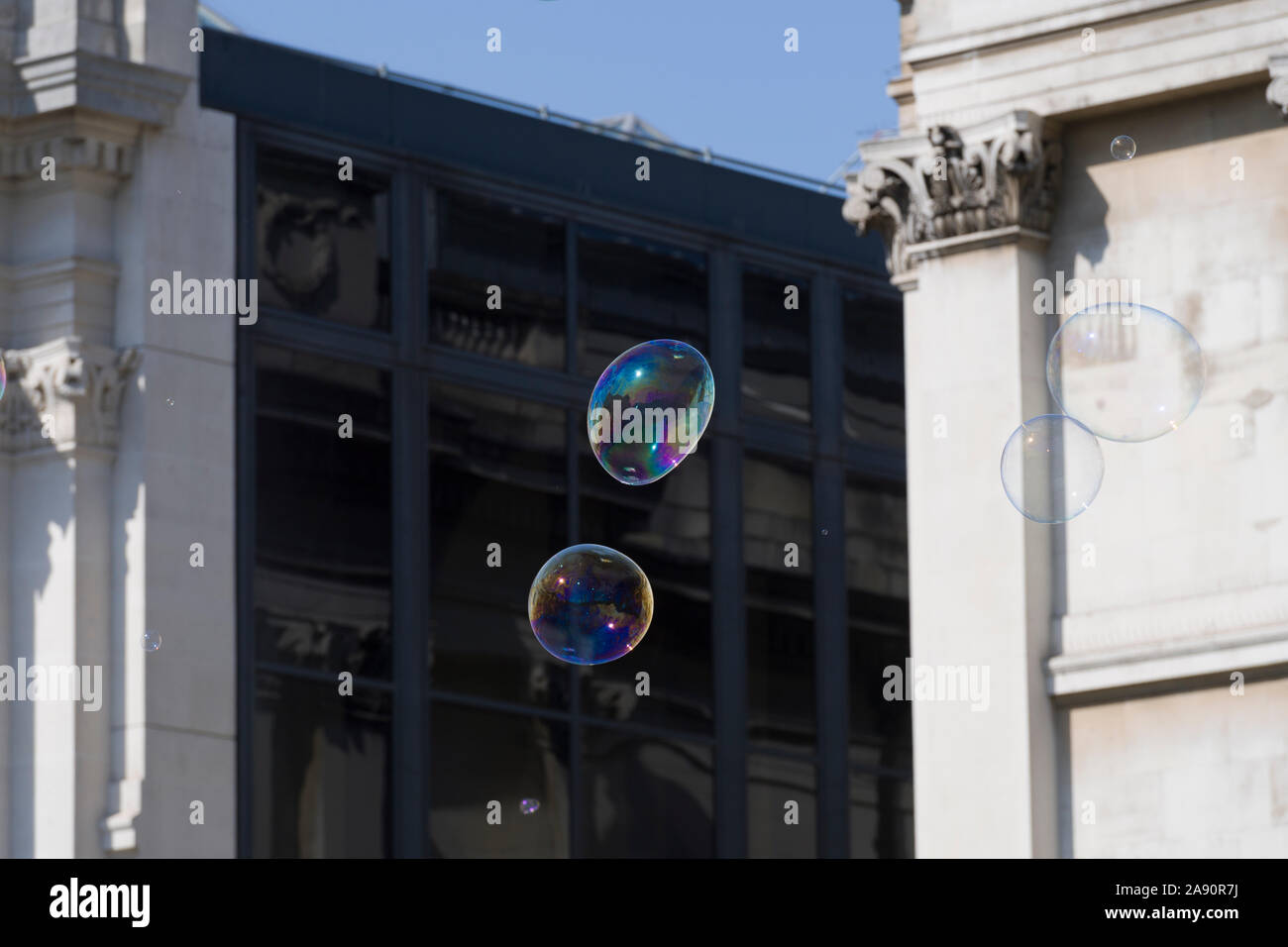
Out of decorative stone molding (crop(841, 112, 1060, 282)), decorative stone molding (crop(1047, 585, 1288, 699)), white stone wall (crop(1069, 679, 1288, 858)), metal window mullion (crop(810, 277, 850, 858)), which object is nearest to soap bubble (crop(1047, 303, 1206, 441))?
decorative stone molding (crop(841, 112, 1060, 282))

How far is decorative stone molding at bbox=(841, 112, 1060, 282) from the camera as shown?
26.5 meters

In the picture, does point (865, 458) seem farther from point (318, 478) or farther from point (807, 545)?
point (318, 478)

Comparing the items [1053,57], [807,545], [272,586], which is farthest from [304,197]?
[1053,57]

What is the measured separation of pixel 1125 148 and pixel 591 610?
19.2 ft

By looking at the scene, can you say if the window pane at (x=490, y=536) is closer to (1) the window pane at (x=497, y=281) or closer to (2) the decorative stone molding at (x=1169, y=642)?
(1) the window pane at (x=497, y=281)

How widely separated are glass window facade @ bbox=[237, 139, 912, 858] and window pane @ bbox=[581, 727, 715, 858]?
4 centimetres

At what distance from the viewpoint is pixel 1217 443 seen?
25.6 m

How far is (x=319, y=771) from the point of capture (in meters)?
36.5

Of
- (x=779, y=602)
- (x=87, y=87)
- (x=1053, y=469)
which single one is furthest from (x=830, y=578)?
(x=1053, y=469)

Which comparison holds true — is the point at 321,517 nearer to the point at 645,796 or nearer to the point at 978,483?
the point at 645,796

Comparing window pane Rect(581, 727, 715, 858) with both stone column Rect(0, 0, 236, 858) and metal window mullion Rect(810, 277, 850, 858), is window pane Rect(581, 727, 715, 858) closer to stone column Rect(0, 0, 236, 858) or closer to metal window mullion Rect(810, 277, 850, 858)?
metal window mullion Rect(810, 277, 850, 858)

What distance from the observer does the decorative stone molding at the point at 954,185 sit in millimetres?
26531

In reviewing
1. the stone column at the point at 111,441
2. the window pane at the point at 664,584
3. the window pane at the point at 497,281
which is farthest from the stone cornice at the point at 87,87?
the window pane at the point at 664,584

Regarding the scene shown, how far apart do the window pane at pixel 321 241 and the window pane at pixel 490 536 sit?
1.52 meters
